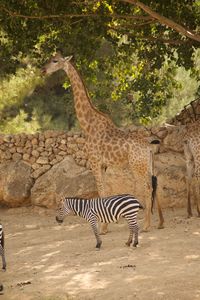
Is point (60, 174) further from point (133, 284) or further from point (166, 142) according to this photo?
point (133, 284)

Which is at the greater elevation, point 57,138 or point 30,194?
point 57,138

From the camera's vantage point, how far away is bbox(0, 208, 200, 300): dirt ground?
7.48 m

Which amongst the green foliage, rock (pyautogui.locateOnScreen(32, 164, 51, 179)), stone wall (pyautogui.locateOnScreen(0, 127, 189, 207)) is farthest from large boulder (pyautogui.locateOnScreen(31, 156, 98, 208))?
the green foliage

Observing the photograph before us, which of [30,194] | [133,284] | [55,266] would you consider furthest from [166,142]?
[133,284]

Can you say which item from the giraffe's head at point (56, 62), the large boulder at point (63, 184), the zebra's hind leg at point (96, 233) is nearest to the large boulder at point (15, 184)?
the large boulder at point (63, 184)

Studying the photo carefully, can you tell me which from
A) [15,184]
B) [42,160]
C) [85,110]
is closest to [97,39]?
[85,110]

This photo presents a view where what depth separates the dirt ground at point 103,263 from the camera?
7.48m

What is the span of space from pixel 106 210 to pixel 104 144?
2204mm

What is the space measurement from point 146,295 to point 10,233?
6.46 m

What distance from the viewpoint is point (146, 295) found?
7.16m

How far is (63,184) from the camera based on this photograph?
1460cm

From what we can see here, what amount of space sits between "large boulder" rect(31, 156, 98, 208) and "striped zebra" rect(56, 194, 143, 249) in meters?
3.55

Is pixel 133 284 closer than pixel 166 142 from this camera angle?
Yes

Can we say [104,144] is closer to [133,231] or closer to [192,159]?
[192,159]
